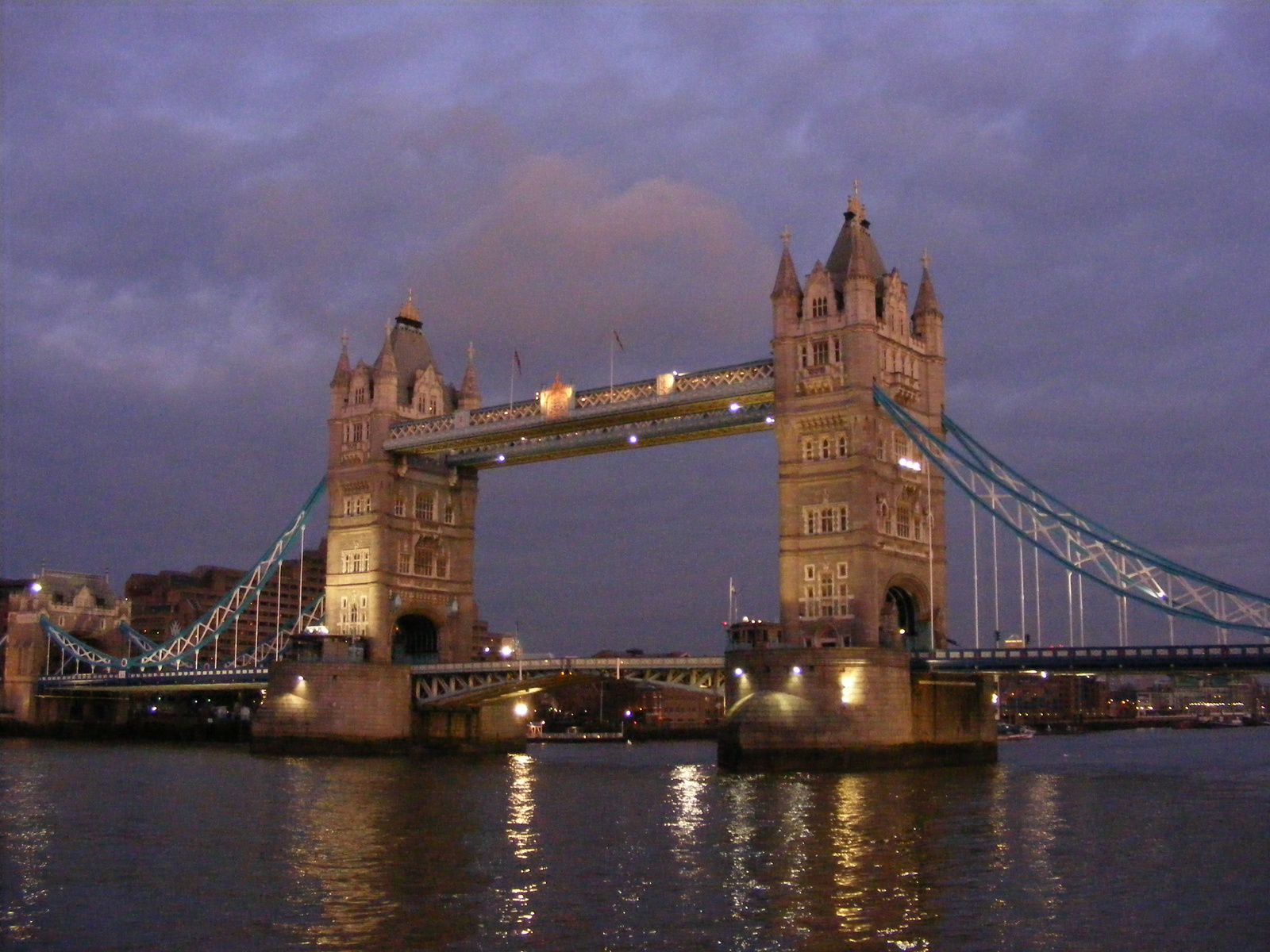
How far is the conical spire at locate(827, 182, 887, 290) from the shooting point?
7300 cm

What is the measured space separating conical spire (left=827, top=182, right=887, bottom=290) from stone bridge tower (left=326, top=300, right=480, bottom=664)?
97.4 feet

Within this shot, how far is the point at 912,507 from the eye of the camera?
74.5 meters

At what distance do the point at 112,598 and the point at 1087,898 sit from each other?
401ft

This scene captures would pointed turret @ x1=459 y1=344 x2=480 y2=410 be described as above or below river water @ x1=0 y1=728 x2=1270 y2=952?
above

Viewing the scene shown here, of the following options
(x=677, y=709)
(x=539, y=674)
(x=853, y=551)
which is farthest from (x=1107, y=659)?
(x=677, y=709)

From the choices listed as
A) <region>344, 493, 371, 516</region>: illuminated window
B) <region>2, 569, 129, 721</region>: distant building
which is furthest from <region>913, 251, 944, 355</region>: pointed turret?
<region>2, 569, 129, 721</region>: distant building

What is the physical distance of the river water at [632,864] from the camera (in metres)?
26.6

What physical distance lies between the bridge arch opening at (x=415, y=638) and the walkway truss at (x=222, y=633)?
622 cm

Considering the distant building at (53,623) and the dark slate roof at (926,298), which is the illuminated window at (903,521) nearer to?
the dark slate roof at (926,298)

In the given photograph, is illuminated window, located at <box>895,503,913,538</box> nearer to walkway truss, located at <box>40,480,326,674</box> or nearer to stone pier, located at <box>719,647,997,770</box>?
stone pier, located at <box>719,647,997,770</box>

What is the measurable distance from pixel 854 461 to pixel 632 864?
124 feet

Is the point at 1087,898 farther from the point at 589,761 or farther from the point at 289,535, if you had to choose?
the point at 289,535

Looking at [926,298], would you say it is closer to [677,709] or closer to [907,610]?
[907,610]

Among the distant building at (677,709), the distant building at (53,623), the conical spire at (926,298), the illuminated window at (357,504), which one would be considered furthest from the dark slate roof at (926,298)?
the distant building at (677,709)
